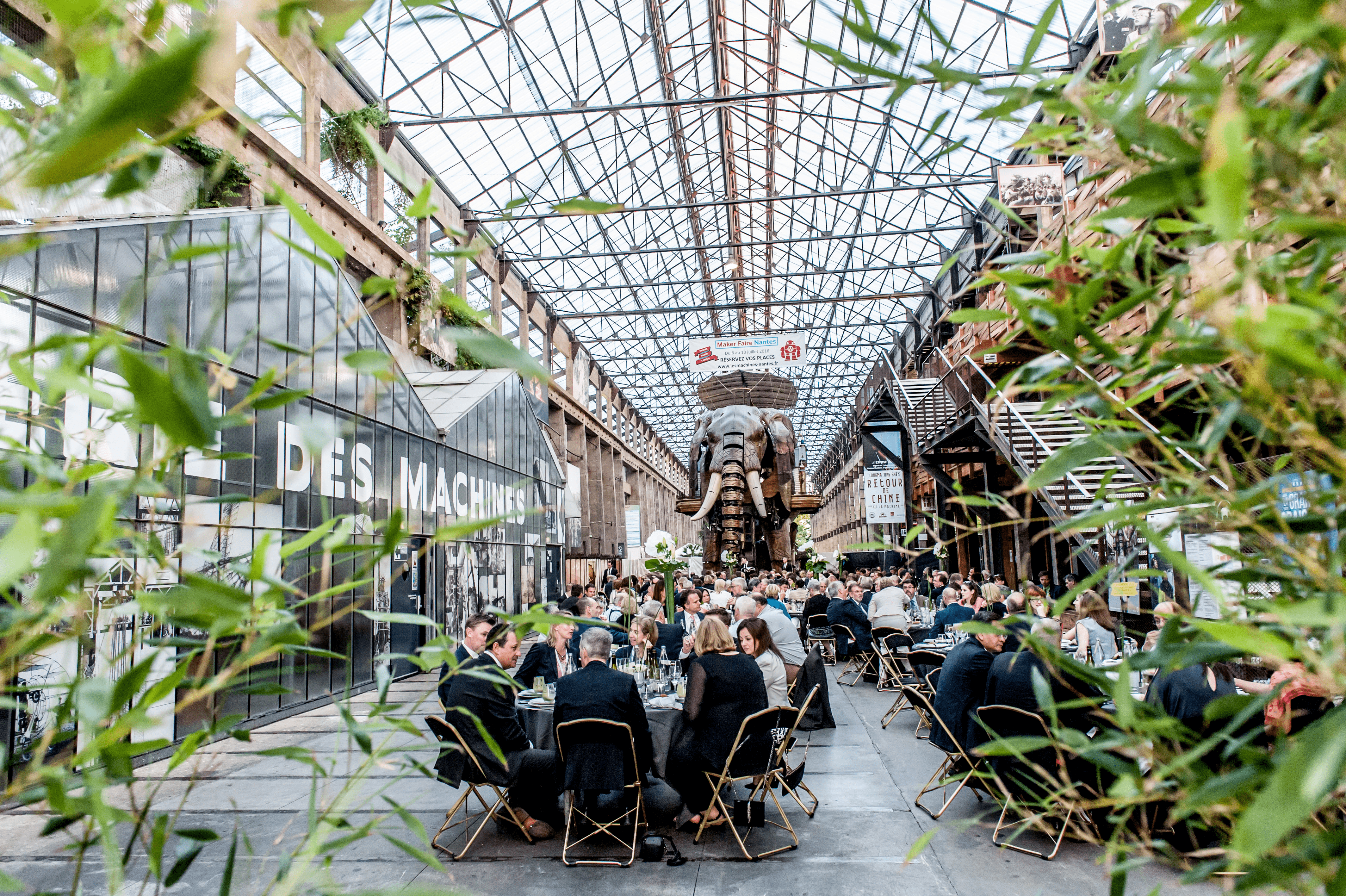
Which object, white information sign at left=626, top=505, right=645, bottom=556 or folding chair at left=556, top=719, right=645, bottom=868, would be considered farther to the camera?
white information sign at left=626, top=505, right=645, bottom=556

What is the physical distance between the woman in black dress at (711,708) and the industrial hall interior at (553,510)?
0.03 metres

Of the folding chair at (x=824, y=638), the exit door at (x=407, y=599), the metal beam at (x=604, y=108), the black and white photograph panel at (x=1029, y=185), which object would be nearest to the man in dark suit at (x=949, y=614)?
the folding chair at (x=824, y=638)

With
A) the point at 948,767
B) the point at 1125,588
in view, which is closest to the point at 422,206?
the point at 948,767

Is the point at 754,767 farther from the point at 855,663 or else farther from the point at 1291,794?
the point at 855,663

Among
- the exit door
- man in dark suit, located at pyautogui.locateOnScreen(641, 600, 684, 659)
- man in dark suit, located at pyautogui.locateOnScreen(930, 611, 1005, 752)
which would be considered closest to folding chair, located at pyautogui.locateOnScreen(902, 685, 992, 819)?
man in dark suit, located at pyautogui.locateOnScreen(930, 611, 1005, 752)

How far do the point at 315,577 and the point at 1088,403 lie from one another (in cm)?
840

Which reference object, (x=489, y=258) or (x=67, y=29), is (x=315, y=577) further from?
(x=489, y=258)

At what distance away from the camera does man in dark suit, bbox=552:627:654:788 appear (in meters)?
4.74

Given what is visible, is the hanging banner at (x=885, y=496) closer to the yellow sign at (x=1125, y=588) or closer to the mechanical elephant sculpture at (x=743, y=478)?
the mechanical elephant sculpture at (x=743, y=478)

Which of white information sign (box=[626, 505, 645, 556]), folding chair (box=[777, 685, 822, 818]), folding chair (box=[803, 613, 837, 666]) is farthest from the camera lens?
white information sign (box=[626, 505, 645, 556])

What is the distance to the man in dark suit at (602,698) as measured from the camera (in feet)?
15.5

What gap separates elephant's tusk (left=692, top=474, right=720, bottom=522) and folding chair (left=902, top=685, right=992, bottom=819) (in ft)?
36.9

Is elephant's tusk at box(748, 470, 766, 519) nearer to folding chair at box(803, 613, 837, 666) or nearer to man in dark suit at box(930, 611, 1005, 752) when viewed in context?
folding chair at box(803, 613, 837, 666)

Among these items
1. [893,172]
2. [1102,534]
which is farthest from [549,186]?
[1102,534]
